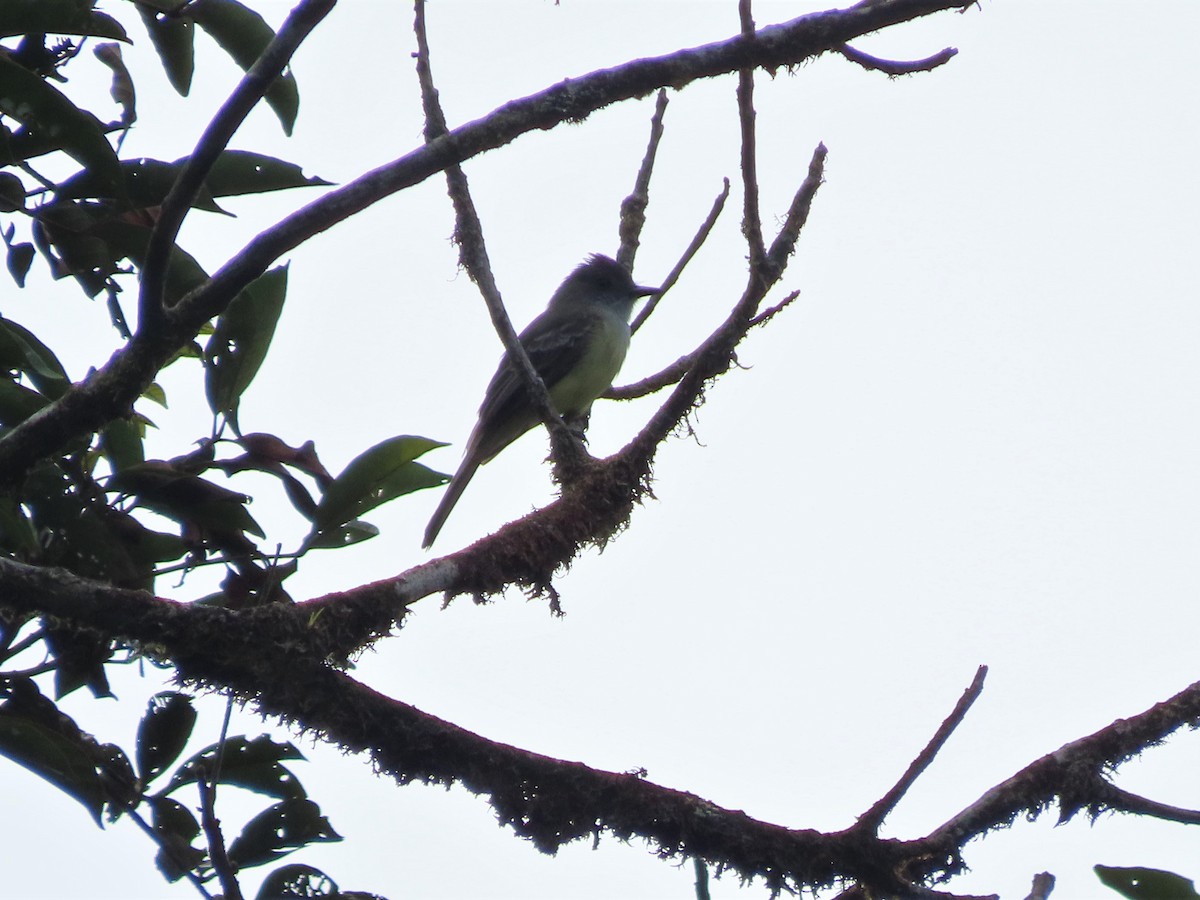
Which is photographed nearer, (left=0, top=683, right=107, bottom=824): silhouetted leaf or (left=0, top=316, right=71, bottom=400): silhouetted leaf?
(left=0, top=683, right=107, bottom=824): silhouetted leaf

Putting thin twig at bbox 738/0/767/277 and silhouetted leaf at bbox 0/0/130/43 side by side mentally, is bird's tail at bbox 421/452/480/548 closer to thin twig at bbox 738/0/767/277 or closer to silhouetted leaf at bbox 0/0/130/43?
thin twig at bbox 738/0/767/277

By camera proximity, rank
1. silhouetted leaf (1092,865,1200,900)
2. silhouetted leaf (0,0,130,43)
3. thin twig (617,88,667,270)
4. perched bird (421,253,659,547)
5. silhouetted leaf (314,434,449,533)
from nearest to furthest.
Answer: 1. silhouetted leaf (1092,865,1200,900)
2. silhouetted leaf (0,0,130,43)
3. silhouetted leaf (314,434,449,533)
4. thin twig (617,88,667,270)
5. perched bird (421,253,659,547)

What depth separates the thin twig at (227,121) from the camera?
7.60ft

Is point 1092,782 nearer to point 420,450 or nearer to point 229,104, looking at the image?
point 420,450

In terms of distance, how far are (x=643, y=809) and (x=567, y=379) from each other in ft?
17.1

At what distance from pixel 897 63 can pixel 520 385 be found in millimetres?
4772

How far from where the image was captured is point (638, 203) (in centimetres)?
664

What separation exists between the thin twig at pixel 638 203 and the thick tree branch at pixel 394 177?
2.79 meters

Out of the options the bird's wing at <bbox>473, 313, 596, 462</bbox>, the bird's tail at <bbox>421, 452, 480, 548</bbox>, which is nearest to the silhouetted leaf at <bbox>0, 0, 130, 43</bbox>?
the bird's tail at <bbox>421, 452, 480, 548</bbox>

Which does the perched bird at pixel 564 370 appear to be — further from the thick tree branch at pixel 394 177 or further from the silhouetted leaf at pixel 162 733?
the silhouetted leaf at pixel 162 733

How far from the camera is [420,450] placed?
3.03m

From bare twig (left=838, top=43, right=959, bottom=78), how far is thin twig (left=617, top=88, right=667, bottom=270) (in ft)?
8.07

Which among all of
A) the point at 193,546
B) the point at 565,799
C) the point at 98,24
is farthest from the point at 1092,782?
the point at 98,24

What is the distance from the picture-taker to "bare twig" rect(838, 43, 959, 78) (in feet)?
11.6
